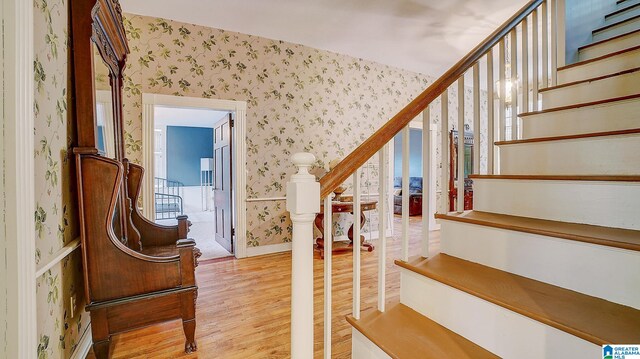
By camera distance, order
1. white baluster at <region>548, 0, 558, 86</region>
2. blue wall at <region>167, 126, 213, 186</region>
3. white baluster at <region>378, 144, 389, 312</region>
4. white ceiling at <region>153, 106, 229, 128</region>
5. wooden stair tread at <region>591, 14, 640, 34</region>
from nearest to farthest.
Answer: white baluster at <region>378, 144, 389, 312</region> < white baluster at <region>548, 0, 558, 86</region> < wooden stair tread at <region>591, 14, 640, 34</region> < white ceiling at <region>153, 106, 229, 128</region> < blue wall at <region>167, 126, 213, 186</region>

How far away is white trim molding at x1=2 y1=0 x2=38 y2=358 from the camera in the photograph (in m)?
0.93

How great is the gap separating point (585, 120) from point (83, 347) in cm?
318

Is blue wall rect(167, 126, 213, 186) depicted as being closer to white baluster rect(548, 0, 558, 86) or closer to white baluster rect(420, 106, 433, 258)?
white baluster rect(420, 106, 433, 258)

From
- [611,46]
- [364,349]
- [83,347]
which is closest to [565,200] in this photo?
[364,349]

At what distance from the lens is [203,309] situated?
2303 millimetres

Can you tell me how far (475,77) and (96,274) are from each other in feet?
7.79

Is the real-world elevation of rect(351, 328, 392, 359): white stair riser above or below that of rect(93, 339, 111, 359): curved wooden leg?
above

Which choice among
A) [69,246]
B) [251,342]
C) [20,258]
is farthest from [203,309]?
[20,258]

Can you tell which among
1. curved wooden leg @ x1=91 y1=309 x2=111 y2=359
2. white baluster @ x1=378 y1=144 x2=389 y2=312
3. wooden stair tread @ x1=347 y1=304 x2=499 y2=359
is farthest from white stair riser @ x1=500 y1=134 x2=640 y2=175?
curved wooden leg @ x1=91 y1=309 x2=111 y2=359

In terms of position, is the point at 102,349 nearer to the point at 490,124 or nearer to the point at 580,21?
the point at 490,124

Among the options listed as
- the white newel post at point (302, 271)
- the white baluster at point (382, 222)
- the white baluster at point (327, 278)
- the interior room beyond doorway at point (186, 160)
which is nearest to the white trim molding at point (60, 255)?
the white newel post at point (302, 271)

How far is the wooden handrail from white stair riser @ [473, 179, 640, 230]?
62 cm

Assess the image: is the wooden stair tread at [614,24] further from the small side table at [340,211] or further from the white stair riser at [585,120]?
the small side table at [340,211]

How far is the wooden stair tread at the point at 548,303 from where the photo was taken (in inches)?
32.9
